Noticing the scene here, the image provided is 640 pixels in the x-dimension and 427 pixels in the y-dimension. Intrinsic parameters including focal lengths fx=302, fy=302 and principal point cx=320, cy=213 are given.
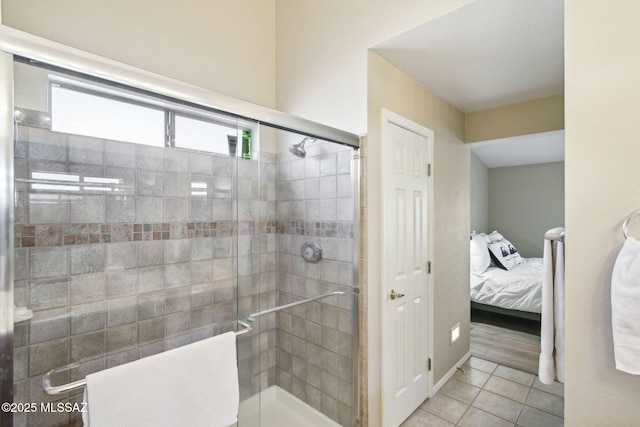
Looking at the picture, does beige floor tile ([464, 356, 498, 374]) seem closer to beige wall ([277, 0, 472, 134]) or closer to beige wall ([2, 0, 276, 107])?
beige wall ([277, 0, 472, 134])

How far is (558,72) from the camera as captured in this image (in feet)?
6.95

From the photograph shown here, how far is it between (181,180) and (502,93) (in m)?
2.54

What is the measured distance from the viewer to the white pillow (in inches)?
165

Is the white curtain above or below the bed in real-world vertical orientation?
above

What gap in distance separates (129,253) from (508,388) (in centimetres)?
299

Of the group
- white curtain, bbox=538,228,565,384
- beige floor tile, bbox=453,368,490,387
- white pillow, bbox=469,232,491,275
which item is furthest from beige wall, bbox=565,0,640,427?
white pillow, bbox=469,232,491,275

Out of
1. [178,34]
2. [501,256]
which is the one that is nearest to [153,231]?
[178,34]

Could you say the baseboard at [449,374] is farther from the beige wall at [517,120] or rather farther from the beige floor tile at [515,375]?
the beige wall at [517,120]

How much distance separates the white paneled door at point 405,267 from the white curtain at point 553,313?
0.83 metres

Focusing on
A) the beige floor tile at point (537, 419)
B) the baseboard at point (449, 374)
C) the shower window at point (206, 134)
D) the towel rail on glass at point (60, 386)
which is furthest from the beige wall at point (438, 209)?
the towel rail on glass at point (60, 386)

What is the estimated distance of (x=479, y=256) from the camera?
425cm

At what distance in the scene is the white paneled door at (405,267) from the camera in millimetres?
1969

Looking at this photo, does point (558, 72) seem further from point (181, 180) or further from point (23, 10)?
point (23, 10)

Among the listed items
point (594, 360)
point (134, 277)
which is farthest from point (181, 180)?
point (594, 360)
